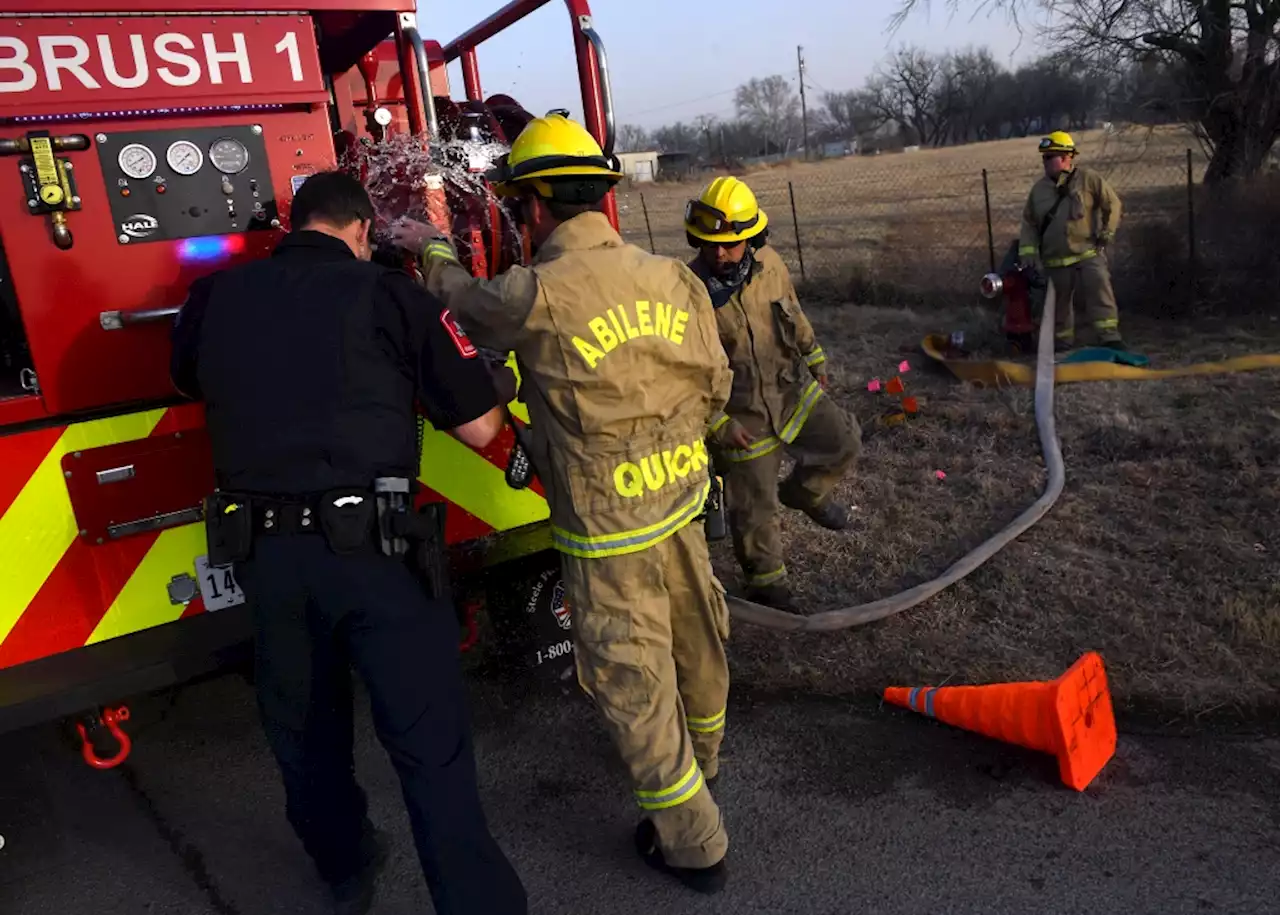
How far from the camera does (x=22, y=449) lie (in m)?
2.63

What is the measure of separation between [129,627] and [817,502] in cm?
281

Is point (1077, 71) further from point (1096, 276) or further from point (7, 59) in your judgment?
point (7, 59)

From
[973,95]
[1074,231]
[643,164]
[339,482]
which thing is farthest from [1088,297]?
[973,95]

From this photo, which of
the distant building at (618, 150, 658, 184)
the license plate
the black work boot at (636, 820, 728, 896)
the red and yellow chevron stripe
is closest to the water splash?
the red and yellow chevron stripe

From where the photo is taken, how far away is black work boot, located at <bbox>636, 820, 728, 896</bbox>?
271 centimetres

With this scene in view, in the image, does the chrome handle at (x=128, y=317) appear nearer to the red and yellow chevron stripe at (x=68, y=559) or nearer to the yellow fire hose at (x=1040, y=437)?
the red and yellow chevron stripe at (x=68, y=559)

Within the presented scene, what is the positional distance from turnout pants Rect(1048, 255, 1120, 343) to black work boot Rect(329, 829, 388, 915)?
735 cm

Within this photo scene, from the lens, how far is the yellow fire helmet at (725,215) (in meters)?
3.86

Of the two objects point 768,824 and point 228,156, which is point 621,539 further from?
point 228,156

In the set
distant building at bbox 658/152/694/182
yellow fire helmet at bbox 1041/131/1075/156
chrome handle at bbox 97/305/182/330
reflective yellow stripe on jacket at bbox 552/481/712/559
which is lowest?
reflective yellow stripe on jacket at bbox 552/481/712/559

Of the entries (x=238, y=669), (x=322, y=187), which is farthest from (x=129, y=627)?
(x=322, y=187)

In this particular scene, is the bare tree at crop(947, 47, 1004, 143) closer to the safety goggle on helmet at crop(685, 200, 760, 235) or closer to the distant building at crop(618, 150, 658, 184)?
the distant building at crop(618, 150, 658, 184)

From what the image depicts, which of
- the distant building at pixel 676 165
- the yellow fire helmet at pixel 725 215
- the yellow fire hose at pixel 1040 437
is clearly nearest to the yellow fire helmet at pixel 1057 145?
the yellow fire hose at pixel 1040 437

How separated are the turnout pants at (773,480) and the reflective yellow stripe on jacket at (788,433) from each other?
0.04ft
